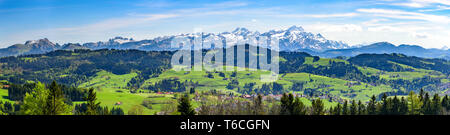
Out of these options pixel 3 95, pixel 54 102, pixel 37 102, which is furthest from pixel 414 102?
pixel 3 95

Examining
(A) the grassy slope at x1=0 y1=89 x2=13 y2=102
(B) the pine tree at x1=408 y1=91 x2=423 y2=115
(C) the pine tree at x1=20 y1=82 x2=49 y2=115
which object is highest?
(C) the pine tree at x1=20 y1=82 x2=49 y2=115

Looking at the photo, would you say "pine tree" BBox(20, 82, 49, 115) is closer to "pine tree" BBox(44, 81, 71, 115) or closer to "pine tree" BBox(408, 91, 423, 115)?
"pine tree" BBox(44, 81, 71, 115)

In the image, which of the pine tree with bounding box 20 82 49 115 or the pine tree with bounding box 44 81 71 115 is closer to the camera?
the pine tree with bounding box 44 81 71 115

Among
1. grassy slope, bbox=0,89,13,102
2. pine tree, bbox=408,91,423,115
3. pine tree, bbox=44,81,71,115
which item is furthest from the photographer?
grassy slope, bbox=0,89,13,102

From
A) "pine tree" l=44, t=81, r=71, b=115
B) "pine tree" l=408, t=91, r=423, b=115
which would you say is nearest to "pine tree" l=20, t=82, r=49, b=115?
"pine tree" l=44, t=81, r=71, b=115

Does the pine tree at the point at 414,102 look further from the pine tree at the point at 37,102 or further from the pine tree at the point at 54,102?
the pine tree at the point at 37,102

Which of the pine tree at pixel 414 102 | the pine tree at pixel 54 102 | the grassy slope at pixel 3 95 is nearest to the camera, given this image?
the pine tree at pixel 54 102

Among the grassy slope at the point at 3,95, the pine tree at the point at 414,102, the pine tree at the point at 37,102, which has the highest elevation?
the pine tree at the point at 37,102

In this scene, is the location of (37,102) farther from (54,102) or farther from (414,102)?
(414,102)

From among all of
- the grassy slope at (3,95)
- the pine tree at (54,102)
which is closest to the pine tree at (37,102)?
the pine tree at (54,102)
